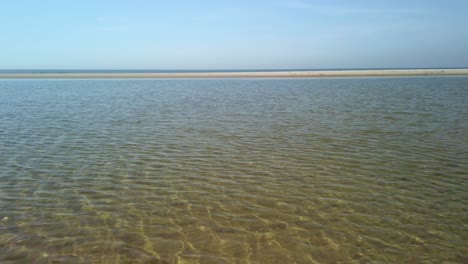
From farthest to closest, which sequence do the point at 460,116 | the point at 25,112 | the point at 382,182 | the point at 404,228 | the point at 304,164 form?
the point at 25,112, the point at 460,116, the point at 304,164, the point at 382,182, the point at 404,228

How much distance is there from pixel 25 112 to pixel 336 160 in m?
21.2

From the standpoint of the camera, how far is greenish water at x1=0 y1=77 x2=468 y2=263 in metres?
5.51

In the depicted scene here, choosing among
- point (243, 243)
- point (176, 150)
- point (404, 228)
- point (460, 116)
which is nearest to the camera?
point (243, 243)

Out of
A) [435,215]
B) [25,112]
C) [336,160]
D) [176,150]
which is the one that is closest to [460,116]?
[336,160]

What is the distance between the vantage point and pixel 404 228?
6090 millimetres

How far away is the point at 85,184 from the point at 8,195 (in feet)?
5.62

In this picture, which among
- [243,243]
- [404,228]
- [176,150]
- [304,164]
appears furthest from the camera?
[176,150]

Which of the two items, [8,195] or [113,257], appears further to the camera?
[8,195]

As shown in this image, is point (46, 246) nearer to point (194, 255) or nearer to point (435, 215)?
point (194, 255)

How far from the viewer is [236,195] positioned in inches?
304

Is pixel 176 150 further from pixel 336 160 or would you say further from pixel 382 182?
pixel 382 182

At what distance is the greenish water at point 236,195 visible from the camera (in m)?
5.51

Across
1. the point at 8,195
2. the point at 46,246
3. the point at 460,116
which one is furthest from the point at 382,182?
the point at 460,116

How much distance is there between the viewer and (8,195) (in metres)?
7.66
